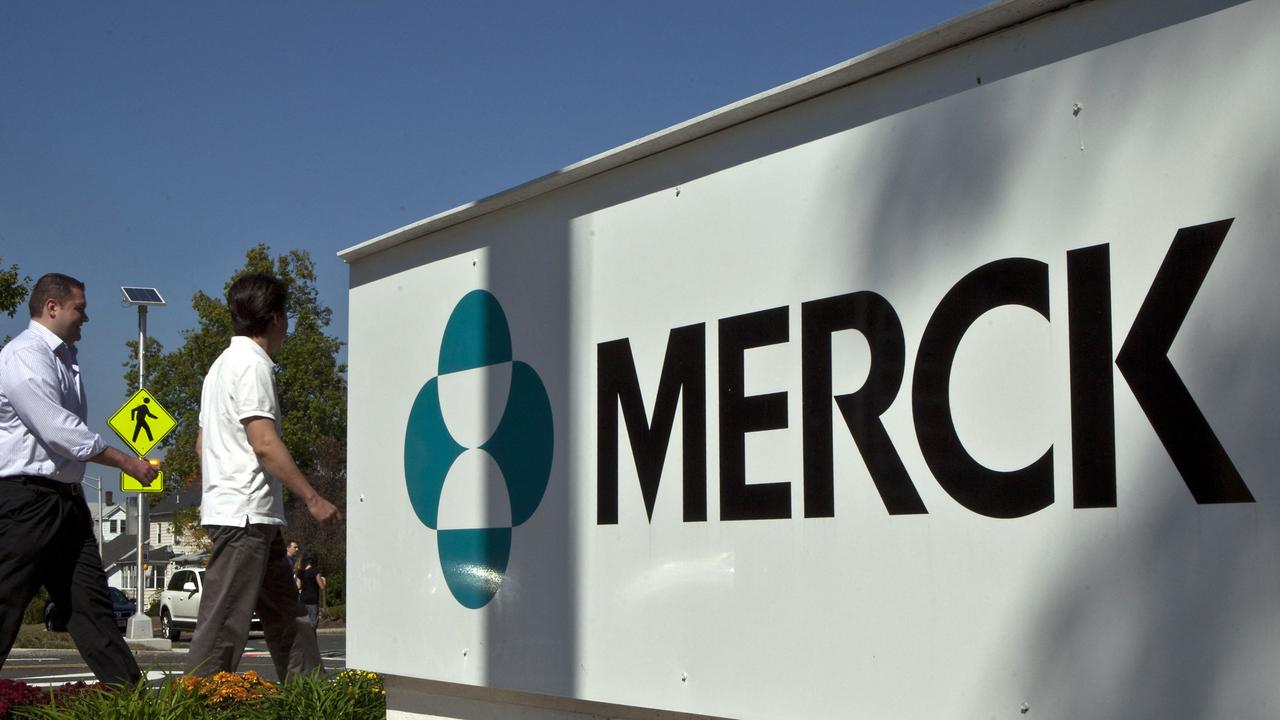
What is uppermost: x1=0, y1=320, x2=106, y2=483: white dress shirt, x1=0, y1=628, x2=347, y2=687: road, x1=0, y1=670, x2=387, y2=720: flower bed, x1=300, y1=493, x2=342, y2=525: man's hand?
x1=0, y1=320, x2=106, y2=483: white dress shirt

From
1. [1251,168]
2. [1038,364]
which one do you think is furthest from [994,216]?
[1251,168]

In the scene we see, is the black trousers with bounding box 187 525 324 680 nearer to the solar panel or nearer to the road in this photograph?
the road

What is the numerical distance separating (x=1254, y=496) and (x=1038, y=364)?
1.61ft

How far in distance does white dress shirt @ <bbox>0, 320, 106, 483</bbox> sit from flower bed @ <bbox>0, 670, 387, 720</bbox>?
0.85 meters

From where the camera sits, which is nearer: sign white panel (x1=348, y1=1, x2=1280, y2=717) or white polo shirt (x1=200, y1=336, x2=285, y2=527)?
sign white panel (x1=348, y1=1, x2=1280, y2=717)

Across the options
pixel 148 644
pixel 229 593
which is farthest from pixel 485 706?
pixel 148 644

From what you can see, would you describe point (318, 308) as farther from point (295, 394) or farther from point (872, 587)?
point (872, 587)

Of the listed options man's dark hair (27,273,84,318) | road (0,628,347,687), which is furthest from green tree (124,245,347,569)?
man's dark hair (27,273,84,318)

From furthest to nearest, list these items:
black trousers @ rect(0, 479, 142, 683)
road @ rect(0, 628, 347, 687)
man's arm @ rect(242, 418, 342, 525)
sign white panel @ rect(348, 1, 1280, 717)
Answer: road @ rect(0, 628, 347, 687), black trousers @ rect(0, 479, 142, 683), man's arm @ rect(242, 418, 342, 525), sign white panel @ rect(348, 1, 1280, 717)

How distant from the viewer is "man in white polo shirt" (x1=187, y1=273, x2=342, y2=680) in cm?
490

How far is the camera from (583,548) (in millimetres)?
3650

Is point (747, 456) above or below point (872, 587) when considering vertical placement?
above

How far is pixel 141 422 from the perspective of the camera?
17.2 meters

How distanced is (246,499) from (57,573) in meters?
0.83
